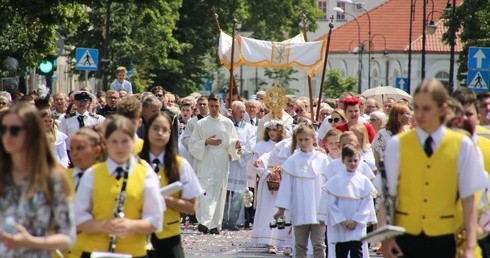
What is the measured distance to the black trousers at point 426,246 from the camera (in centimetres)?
876

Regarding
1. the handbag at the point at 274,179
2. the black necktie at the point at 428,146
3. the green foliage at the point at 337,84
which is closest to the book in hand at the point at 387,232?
the black necktie at the point at 428,146

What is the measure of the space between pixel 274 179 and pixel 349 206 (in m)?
4.68

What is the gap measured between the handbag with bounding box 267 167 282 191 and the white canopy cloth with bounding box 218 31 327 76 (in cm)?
813

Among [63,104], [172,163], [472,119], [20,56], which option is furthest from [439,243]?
[20,56]

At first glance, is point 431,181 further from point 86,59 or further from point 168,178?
point 86,59

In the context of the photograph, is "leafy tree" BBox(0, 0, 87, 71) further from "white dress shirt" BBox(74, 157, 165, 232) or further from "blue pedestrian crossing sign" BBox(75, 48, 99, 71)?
"white dress shirt" BBox(74, 157, 165, 232)

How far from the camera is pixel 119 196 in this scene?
8547 millimetres

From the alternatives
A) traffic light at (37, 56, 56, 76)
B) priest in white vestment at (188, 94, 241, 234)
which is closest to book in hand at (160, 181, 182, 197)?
priest in white vestment at (188, 94, 241, 234)

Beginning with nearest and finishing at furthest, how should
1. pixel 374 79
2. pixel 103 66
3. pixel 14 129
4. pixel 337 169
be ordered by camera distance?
pixel 14 129
pixel 337 169
pixel 103 66
pixel 374 79

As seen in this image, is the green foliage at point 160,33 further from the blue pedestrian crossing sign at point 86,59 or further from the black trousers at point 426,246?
the black trousers at point 426,246

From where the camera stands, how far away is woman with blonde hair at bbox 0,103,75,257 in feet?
24.0

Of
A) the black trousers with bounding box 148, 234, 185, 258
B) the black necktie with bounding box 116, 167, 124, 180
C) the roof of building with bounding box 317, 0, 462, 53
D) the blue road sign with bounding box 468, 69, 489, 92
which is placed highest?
the roof of building with bounding box 317, 0, 462, 53

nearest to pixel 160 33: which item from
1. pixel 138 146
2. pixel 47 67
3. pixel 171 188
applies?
pixel 47 67

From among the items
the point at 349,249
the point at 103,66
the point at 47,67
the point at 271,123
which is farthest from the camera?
the point at 103,66
